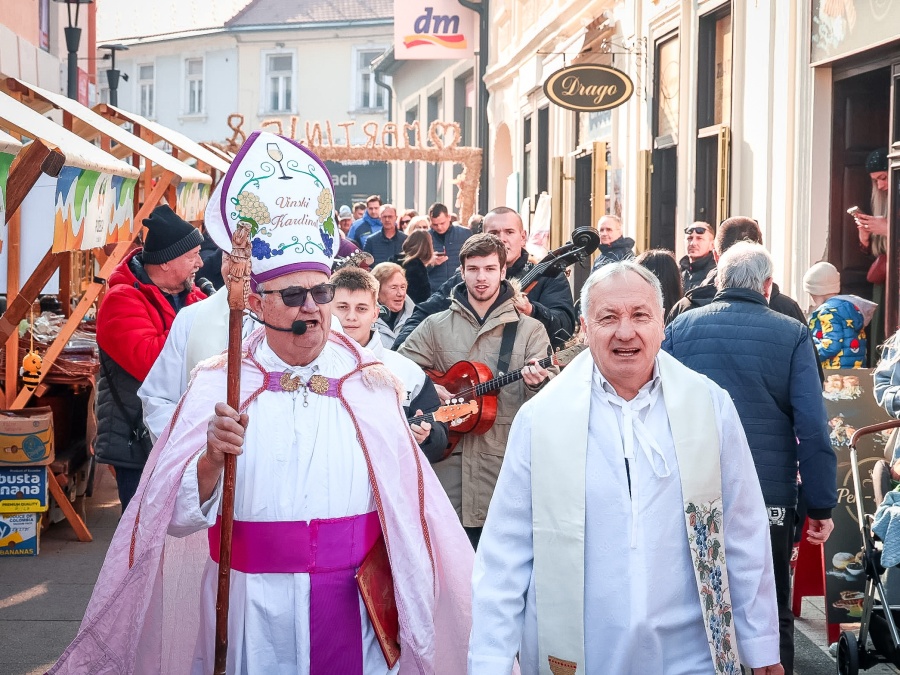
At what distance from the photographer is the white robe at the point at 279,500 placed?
12.2 ft

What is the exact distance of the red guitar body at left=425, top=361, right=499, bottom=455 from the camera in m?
6.07

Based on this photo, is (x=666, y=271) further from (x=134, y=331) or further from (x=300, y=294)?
(x=300, y=294)

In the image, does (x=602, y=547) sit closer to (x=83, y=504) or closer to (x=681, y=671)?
(x=681, y=671)

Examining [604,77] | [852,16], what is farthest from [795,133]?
[604,77]

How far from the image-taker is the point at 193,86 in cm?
4841

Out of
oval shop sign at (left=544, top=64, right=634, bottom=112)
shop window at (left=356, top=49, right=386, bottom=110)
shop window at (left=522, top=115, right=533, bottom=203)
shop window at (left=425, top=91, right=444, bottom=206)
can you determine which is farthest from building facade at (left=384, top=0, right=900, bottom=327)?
shop window at (left=356, top=49, right=386, bottom=110)

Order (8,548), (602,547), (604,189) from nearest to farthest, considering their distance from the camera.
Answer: (602,547) → (8,548) → (604,189)

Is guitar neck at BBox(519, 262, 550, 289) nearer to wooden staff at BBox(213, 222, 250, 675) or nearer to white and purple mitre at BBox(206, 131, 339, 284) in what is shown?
white and purple mitre at BBox(206, 131, 339, 284)

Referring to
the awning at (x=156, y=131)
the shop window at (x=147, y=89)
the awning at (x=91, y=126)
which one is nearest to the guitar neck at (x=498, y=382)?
the awning at (x=91, y=126)

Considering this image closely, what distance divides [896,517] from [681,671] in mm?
1976

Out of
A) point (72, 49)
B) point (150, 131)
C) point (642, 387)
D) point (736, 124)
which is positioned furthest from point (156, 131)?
point (642, 387)

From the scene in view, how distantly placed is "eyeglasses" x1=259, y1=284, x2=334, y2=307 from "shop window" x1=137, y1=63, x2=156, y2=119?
4764 cm

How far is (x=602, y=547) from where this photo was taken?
3.47m

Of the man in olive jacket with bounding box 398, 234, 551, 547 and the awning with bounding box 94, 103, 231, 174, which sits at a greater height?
the awning with bounding box 94, 103, 231, 174
